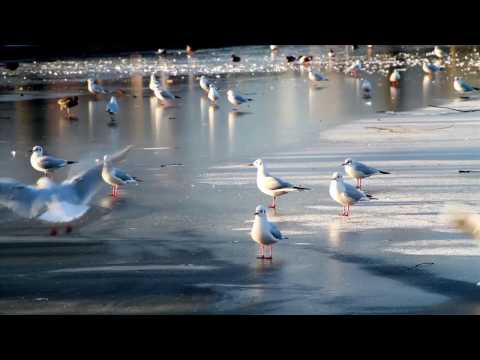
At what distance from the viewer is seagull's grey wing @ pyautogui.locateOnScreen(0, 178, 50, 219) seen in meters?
6.10

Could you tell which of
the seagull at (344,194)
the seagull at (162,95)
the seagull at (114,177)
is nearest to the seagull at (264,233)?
the seagull at (344,194)

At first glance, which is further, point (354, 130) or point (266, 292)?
point (354, 130)

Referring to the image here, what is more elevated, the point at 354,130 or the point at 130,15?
the point at 130,15

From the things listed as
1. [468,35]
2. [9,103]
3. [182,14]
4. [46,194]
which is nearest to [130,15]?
[182,14]

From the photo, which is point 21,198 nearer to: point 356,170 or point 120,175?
point 120,175

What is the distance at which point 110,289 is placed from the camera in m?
5.21

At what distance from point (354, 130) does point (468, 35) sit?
1065 centimetres

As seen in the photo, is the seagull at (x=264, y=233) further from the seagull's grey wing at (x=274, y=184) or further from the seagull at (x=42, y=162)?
the seagull at (x=42, y=162)

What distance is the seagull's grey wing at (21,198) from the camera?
6.10m

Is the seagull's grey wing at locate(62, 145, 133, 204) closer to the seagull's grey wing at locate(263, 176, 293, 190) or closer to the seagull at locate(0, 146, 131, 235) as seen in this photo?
the seagull at locate(0, 146, 131, 235)

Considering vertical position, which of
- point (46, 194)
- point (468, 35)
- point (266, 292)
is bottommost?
point (266, 292)

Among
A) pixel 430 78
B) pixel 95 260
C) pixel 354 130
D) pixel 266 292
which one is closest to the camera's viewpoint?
pixel 266 292
